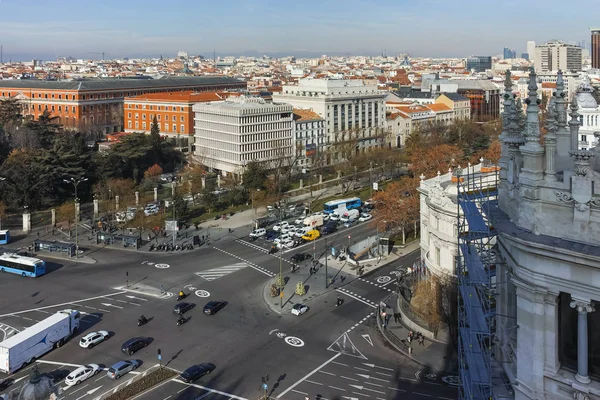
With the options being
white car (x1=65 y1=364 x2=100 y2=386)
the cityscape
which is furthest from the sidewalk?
white car (x1=65 y1=364 x2=100 y2=386)

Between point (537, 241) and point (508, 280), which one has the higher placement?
point (537, 241)

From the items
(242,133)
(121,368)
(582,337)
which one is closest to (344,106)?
(242,133)

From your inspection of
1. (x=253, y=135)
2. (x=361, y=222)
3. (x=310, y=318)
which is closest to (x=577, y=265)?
(x=310, y=318)

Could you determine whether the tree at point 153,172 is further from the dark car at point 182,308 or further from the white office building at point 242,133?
the dark car at point 182,308

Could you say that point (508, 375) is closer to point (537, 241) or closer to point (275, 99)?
point (537, 241)

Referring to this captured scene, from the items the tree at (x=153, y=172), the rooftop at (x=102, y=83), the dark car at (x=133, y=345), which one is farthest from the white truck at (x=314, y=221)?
the rooftop at (x=102, y=83)

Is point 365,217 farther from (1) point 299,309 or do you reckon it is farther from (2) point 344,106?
(2) point 344,106
